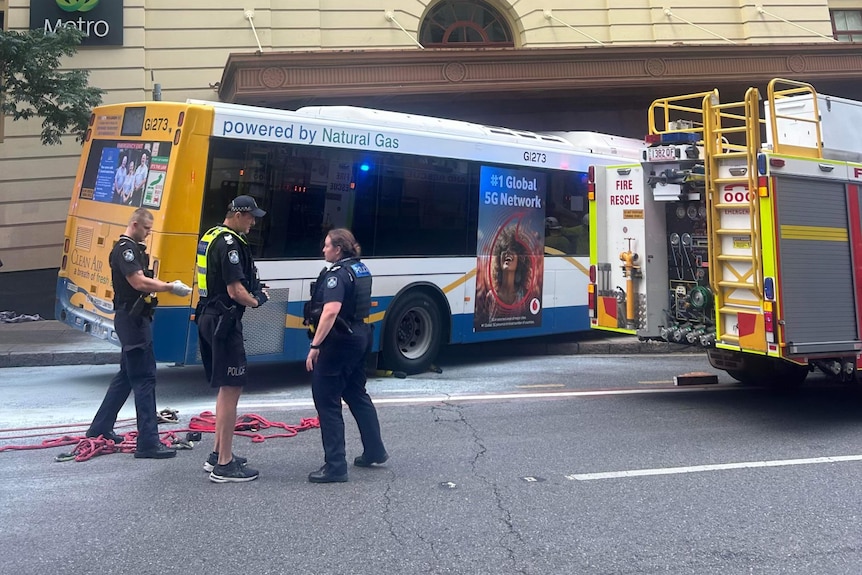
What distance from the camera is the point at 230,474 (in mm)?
5309

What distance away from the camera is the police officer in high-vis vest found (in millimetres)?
5273

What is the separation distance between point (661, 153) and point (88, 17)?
1225cm

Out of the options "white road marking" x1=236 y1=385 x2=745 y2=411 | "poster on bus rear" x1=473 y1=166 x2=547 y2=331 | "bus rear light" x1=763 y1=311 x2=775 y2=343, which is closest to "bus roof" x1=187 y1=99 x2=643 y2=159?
"poster on bus rear" x1=473 y1=166 x2=547 y2=331

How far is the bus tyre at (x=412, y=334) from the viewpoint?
9461 millimetres

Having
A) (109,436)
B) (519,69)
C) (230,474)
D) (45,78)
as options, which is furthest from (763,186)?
(45,78)

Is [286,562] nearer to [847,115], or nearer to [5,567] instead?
[5,567]

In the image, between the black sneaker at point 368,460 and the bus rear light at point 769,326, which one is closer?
the black sneaker at point 368,460

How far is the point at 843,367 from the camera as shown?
721 centimetres

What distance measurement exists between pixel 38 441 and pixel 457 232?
18.0 feet

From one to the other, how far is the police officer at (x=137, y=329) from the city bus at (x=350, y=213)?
1.68 metres

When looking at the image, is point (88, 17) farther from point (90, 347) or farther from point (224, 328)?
point (224, 328)

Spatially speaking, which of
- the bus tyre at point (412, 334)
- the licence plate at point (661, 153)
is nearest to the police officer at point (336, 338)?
the licence plate at point (661, 153)

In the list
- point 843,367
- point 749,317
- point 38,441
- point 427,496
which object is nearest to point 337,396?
point 427,496

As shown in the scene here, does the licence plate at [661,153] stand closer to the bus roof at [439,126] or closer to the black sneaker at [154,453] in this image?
the bus roof at [439,126]
